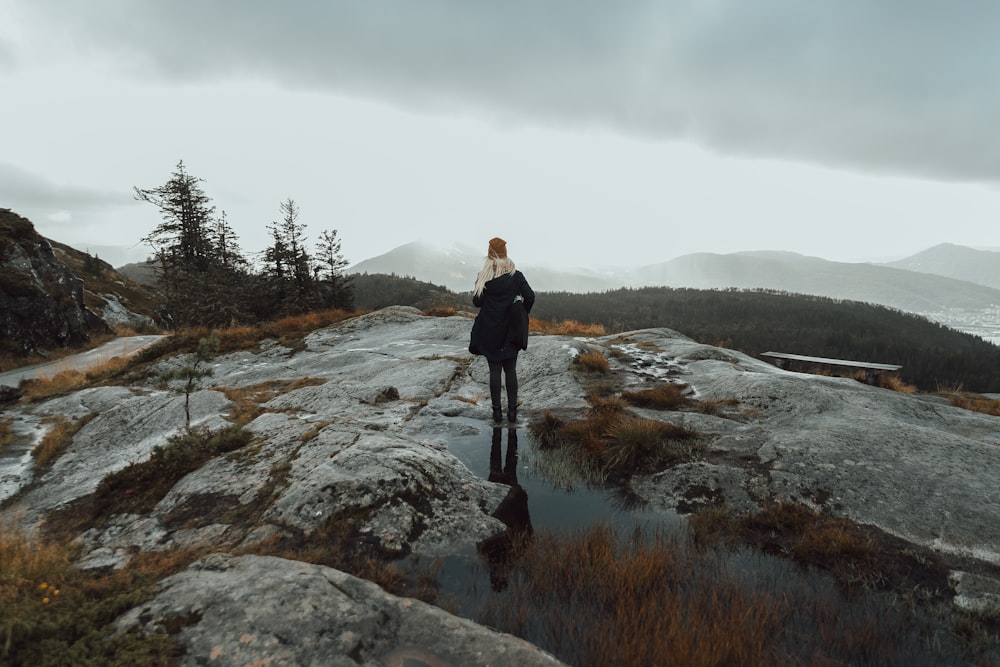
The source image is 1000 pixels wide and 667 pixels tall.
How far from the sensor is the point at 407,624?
2576mm

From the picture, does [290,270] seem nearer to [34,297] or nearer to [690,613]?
[34,297]

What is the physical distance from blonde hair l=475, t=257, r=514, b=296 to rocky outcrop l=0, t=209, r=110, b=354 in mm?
24796

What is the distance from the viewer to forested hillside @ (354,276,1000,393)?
102 meters

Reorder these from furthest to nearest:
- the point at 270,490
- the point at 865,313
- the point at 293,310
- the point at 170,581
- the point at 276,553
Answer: the point at 865,313
the point at 293,310
the point at 270,490
the point at 276,553
the point at 170,581

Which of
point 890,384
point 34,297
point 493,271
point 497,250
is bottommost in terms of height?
point 890,384

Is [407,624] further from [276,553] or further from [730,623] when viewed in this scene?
[730,623]

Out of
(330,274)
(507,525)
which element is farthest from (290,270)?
(507,525)

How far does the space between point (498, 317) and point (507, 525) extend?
3876 mm

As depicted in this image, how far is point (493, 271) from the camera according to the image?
25.1 feet

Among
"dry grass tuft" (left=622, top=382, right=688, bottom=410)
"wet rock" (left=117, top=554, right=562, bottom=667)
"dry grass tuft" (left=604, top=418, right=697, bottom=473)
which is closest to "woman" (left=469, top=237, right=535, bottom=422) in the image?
"dry grass tuft" (left=604, top=418, right=697, bottom=473)

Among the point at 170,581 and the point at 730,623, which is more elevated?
the point at 170,581

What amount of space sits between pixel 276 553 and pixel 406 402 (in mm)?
5693

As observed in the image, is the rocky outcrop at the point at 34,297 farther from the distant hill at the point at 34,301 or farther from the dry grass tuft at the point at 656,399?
the dry grass tuft at the point at 656,399

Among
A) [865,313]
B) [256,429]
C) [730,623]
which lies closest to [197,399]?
[256,429]
